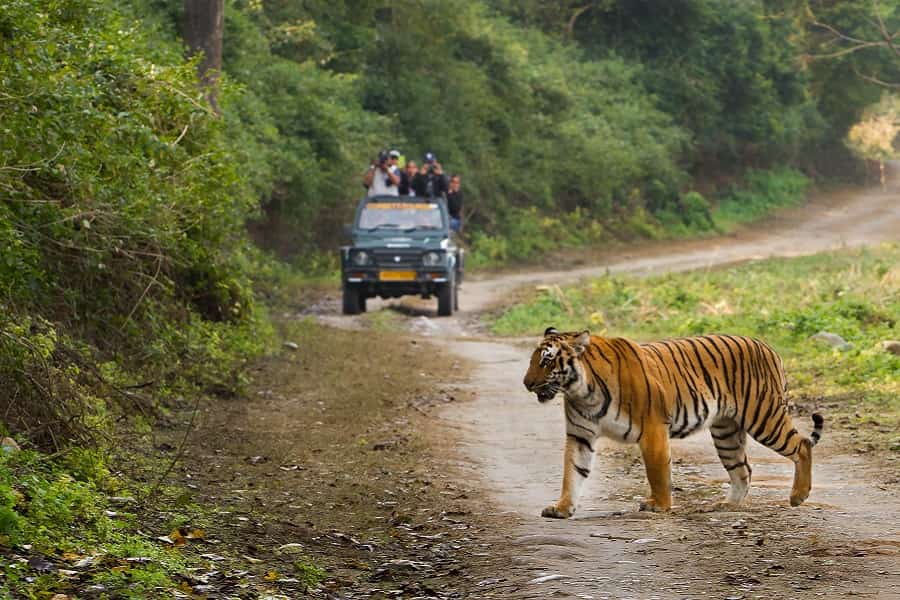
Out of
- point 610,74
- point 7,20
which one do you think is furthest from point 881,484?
point 610,74

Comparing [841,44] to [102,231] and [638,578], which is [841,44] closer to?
[102,231]

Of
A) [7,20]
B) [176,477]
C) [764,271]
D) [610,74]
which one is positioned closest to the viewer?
[176,477]

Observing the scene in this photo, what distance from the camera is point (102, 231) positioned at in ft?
40.7

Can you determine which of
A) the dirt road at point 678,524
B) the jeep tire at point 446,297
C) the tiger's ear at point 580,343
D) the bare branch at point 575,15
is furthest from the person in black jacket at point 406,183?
the bare branch at point 575,15

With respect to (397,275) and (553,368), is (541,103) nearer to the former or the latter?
(397,275)

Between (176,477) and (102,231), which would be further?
(102,231)

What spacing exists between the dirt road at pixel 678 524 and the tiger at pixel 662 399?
29cm

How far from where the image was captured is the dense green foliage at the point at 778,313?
15.7 meters

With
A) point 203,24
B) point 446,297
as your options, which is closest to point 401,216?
point 446,297

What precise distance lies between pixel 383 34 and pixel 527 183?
631 centimetres

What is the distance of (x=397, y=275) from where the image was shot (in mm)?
24453

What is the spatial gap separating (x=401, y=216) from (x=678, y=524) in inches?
667

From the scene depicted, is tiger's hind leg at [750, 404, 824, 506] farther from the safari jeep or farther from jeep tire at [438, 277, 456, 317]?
jeep tire at [438, 277, 456, 317]

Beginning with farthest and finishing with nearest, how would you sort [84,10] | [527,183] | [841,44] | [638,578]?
[841,44] < [527,183] < [84,10] < [638,578]
